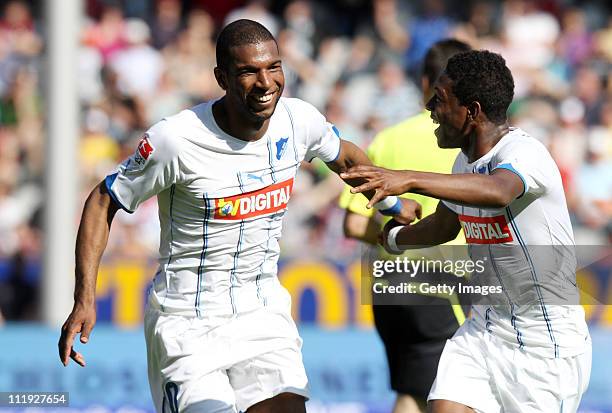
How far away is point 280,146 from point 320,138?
0.30m

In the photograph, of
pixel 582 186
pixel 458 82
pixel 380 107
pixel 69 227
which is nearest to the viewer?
pixel 458 82

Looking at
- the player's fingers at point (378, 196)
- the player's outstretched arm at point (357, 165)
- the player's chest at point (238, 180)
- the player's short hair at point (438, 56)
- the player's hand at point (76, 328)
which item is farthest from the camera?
the player's short hair at point (438, 56)

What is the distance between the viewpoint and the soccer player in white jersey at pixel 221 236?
4.72 meters

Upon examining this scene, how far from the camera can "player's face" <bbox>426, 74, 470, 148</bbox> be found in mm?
4688

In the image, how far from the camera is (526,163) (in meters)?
4.47

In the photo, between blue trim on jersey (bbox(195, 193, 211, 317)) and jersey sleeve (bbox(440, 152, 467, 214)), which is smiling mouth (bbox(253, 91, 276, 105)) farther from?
jersey sleeve (bbox(440, 152, 467, 214))

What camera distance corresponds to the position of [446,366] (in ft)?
15.8

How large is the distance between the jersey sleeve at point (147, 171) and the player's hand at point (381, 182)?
2.84 ft

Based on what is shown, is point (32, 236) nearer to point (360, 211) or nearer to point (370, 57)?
point (370, 57)

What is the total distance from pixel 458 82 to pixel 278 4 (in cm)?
1013

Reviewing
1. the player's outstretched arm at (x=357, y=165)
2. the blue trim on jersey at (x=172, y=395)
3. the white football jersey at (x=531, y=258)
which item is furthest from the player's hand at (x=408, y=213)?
the blue trim on jersey at (x=172, y=395)

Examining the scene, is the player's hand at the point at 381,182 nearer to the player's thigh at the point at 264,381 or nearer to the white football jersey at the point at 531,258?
the white football jersey at the point at 531,258

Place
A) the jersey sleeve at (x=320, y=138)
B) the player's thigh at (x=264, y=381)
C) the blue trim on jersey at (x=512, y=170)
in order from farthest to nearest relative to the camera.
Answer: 1. the jersey sleeve at (x=320, y=138)
2. the player's thigh at (x=264, y=381)
3. the blue trim on jersey at (x=512, y=170)

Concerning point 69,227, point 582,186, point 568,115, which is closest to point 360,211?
point 69,227
